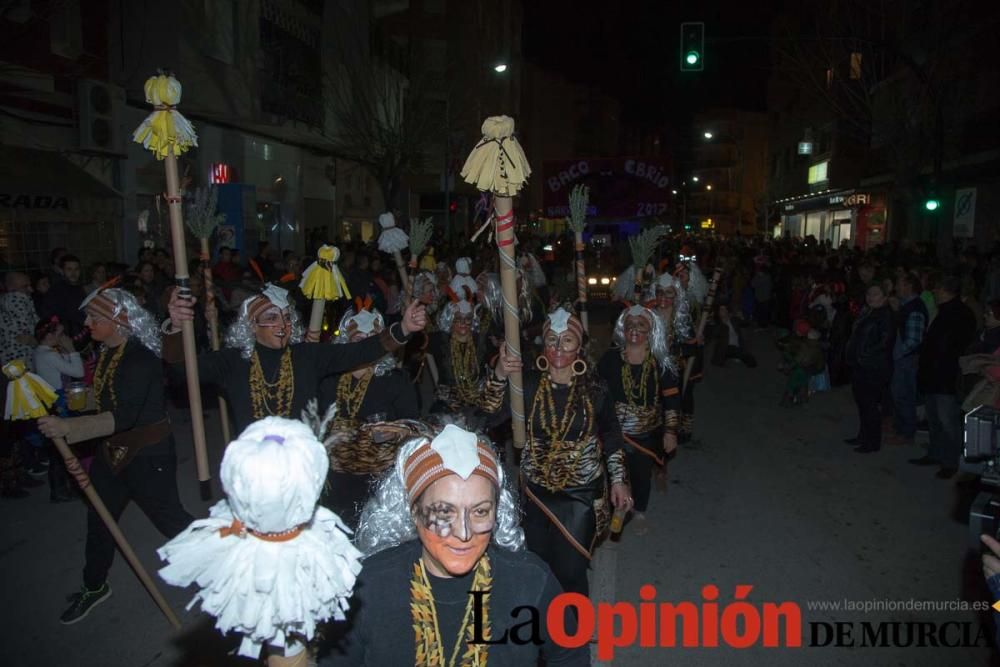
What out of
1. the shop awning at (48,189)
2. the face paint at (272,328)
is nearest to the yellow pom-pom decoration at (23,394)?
the face paint at (272,328)

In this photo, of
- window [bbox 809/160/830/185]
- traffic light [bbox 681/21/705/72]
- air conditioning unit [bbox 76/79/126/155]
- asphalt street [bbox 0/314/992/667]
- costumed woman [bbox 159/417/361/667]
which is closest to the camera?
costumed woman [bbox 159/417/361/667]

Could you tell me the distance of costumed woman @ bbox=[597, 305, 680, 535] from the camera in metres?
5.70

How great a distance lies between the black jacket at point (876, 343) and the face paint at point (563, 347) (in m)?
5.23

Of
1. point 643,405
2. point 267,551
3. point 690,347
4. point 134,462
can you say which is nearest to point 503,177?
point 267,551

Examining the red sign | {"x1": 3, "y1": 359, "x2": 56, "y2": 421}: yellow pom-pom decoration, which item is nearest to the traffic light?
the red sign

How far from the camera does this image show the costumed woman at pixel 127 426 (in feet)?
15.4

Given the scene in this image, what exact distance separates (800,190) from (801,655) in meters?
38.3

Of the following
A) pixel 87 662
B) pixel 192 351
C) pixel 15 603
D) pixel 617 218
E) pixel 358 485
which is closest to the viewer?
pixel 192 351

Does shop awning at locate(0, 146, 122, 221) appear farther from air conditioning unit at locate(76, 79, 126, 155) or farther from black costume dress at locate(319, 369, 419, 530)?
black costume dress at locate(319, 369, 419, 530)

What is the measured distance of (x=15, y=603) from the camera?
17.1 feet

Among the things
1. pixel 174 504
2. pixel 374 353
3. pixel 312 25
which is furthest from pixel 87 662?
pixel 312 25

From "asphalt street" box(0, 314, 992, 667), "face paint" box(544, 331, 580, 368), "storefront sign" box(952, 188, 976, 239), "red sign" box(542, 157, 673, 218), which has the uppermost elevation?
"red sign" box(542, 157, 673, 218)

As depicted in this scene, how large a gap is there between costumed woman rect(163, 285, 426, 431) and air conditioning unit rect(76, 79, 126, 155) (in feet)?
39.3

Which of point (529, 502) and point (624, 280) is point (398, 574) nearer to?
point (529, 502)
